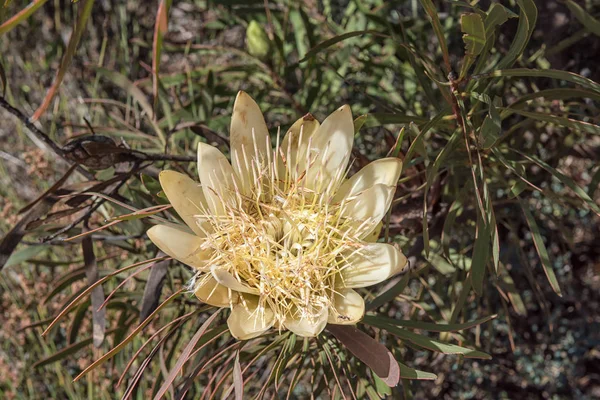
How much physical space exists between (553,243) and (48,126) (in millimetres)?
1152

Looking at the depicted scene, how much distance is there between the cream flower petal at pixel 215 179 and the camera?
59 cm

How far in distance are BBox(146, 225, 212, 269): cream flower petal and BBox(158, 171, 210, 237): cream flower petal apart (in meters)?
0.02

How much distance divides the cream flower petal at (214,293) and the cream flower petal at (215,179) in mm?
72

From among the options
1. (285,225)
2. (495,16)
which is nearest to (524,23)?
(495,16)

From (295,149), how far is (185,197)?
4.8 inches

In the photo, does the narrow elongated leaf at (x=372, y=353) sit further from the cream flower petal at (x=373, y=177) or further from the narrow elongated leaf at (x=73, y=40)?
the narrow elongated leaf at (x=73, y=40)

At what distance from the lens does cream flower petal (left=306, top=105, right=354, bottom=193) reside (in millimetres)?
607

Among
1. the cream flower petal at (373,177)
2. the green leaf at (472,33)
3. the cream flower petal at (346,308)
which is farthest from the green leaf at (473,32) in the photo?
the cream flower petal at (346,308)

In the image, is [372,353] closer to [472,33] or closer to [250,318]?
[250,318]

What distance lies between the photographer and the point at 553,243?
1.32 metres

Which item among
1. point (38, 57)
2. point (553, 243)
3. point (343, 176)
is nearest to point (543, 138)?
point (553, 243)

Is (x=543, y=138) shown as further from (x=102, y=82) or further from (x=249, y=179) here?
(x=102, y=82)

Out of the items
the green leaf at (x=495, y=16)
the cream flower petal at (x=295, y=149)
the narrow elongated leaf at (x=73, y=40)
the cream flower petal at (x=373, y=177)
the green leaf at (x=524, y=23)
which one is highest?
the narrow elongated leaf at (x=73, y=40)

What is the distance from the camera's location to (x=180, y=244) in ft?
1.81
